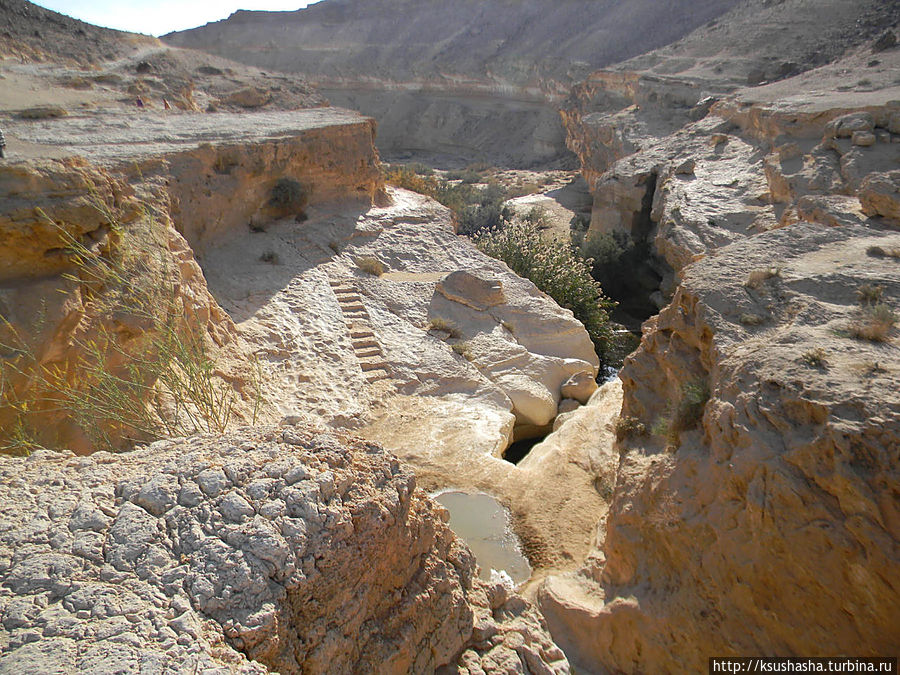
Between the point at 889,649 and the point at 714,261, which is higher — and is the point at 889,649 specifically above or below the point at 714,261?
below

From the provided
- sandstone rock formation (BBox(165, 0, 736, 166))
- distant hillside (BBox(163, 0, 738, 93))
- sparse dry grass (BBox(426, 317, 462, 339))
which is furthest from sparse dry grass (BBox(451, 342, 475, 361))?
distant hillside (BBox(163, 0, 738, 93))

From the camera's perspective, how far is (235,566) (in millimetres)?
2262

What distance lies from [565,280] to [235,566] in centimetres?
1070

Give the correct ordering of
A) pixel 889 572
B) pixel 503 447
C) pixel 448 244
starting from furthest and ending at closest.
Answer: pixel 448 244, pixel 503 447, pixel 889 572

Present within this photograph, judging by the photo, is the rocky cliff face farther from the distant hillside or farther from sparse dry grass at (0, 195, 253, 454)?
the distant hillside

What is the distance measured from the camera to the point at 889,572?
2.99 m

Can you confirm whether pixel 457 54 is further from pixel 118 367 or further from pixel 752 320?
pixel 752 320

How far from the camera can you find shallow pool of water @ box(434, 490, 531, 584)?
5.67 m

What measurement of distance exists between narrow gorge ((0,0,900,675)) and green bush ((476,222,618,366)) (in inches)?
35.3

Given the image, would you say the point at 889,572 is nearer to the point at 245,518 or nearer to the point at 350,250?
the point at 245,518

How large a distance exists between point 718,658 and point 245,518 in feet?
10.4

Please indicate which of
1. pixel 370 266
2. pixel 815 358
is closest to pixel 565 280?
pixel 370 266

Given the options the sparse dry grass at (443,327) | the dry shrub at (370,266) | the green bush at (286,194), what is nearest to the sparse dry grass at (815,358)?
the sparse dry grass at (443,327)

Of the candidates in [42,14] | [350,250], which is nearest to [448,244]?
[350,250]
